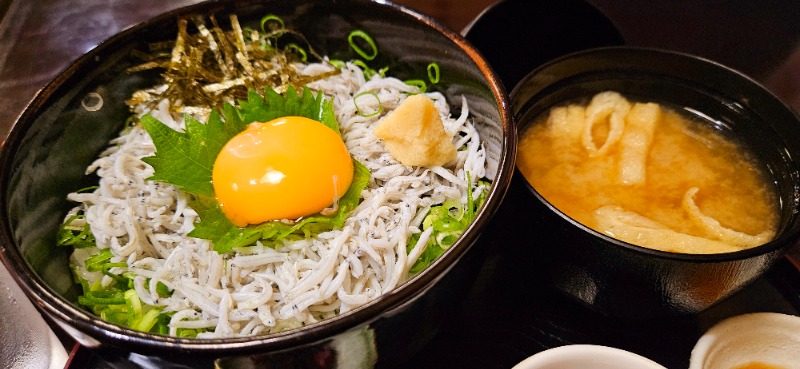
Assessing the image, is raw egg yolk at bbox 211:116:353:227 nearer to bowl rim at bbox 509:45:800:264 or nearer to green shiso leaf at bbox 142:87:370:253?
→ green shiso leaf at bbox 142:87:370:253

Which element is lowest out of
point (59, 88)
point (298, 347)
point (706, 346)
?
point (706, 346)

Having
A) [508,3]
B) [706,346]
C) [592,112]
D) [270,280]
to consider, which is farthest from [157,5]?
[706,346]

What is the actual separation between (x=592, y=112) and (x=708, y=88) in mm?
387

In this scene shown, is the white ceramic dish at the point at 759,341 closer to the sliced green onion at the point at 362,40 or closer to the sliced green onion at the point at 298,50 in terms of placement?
the sliced green onion at the point at 362,40

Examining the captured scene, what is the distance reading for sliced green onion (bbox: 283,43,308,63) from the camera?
2.07 m

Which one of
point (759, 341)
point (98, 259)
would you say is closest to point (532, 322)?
point (759, 341)

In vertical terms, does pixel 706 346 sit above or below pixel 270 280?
below

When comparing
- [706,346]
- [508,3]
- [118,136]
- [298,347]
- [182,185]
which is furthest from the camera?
[508,3]

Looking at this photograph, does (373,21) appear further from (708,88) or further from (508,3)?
(708,88)

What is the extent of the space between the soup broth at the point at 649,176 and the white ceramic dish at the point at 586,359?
1.13ft

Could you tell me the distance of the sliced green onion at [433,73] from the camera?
1891mm

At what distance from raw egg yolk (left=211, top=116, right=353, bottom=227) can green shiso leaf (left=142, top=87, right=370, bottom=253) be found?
0.10ft

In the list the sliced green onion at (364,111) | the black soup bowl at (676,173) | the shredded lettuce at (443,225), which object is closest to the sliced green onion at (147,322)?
the shredded lettuce at (443,225)

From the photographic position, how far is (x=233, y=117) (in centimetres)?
171
